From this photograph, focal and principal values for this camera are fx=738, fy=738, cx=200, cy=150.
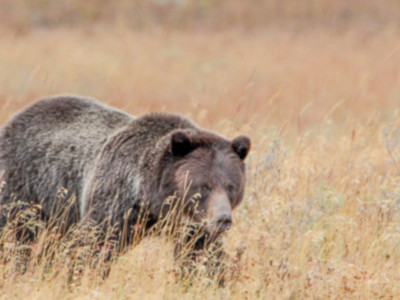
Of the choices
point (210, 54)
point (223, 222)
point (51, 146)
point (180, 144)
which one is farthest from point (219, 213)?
point (210, 54)

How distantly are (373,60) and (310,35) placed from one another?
3.02 metres

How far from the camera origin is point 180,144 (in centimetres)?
501

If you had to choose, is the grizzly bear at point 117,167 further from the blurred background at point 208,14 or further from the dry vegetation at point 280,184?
the blurred background at point 208,14

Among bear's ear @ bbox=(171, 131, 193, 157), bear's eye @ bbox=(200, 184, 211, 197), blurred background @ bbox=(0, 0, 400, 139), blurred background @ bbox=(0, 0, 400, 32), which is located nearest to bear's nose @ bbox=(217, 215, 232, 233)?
bear's eye @ bbox=(200, 184, 211, 197)

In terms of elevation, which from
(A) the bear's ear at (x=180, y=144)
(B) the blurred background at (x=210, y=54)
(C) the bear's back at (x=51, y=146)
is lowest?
(B) the blurred background at (x=210, y=54)

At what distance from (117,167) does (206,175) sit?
67 centimetres

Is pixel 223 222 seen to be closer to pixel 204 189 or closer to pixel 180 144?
pixel 204 189

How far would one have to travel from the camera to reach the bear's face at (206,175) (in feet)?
16.0

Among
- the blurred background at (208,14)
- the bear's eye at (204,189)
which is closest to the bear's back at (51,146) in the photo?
the bear's eye at (204,189)

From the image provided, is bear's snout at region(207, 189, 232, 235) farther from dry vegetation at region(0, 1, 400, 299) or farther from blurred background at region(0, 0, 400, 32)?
blurred background at region(0, 0, 400, 32)

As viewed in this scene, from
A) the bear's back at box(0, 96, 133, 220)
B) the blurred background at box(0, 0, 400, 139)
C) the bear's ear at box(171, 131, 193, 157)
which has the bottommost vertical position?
the blurred background at box(0, 0, 400, 139)

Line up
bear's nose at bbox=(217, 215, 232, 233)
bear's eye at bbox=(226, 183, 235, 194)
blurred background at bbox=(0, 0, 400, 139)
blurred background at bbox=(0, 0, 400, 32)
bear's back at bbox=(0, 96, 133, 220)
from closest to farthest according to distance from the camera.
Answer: bear's nose at bbox=(217, 215, 232, 233)
bear's eye at bbox=(226, 183, 235, 194)
bear's back at bbox=(0, 96, 133, 220)
blurred background at bbox=(0, 0, 400, 139)
blurred background at bbox=(0, 0, 400, 32)

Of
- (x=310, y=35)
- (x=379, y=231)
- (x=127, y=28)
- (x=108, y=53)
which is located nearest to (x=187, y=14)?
(x=127, y=28)

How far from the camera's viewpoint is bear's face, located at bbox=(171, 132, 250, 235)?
192 inches
